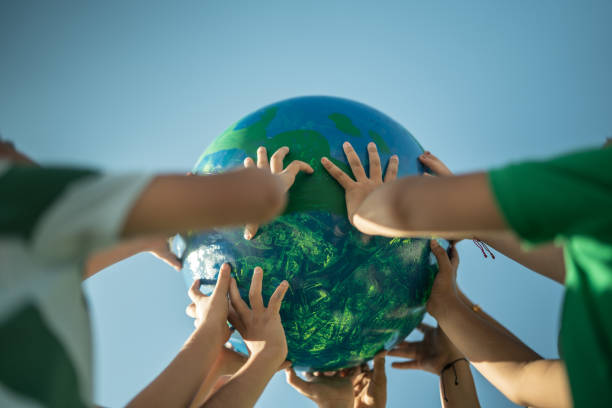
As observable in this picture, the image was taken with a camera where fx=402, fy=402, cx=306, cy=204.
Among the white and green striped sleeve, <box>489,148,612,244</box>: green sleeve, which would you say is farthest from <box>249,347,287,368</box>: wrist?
<box>489,148,612,244</box>: green sleeve

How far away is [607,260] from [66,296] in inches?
53.8

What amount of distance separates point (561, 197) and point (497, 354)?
48.7 inches

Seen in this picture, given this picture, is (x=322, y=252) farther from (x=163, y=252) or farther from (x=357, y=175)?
(x=163, y=252)

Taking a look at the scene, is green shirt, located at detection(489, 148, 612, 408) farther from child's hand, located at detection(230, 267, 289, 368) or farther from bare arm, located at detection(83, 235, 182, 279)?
bare arm, located at detection(83, 235, 182, 279)

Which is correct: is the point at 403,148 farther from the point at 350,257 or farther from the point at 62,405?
the point at 62,405

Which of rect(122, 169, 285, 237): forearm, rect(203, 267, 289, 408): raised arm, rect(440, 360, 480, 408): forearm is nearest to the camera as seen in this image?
rect(122, 169, 285, 237): forearm

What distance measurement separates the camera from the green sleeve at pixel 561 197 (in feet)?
3.17

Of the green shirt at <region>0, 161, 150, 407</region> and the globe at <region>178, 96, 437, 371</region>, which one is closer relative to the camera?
the green shirt at <region>0, 161, 150, 407</region>

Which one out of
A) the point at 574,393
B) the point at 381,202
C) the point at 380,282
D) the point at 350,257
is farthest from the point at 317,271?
the point at 574,393

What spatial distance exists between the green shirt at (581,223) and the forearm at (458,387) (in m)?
1.79

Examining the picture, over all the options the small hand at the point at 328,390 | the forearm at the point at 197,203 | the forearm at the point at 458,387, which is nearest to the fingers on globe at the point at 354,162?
the forearm at the point at 197,203

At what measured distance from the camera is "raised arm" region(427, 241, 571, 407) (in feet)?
5.12

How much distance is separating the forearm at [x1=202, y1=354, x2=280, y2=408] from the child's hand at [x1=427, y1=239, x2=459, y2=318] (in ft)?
3.07

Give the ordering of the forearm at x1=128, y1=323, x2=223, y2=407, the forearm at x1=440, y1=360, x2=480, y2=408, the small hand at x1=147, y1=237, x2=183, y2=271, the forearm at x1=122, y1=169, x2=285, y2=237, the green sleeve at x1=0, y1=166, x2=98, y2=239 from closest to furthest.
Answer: the green sleeve at x1=0, y1=166, x2=98, y2=239 → the forearm at x1=122, y1=169, x2=285, y2=237 → the forearm at x1=128, y1=323, x2=223, y2=407 → the small hand at x1=147, y1=237, x2=183, y2=271 → the forearm at x1=440, y1=360, x2=480, y2=408
